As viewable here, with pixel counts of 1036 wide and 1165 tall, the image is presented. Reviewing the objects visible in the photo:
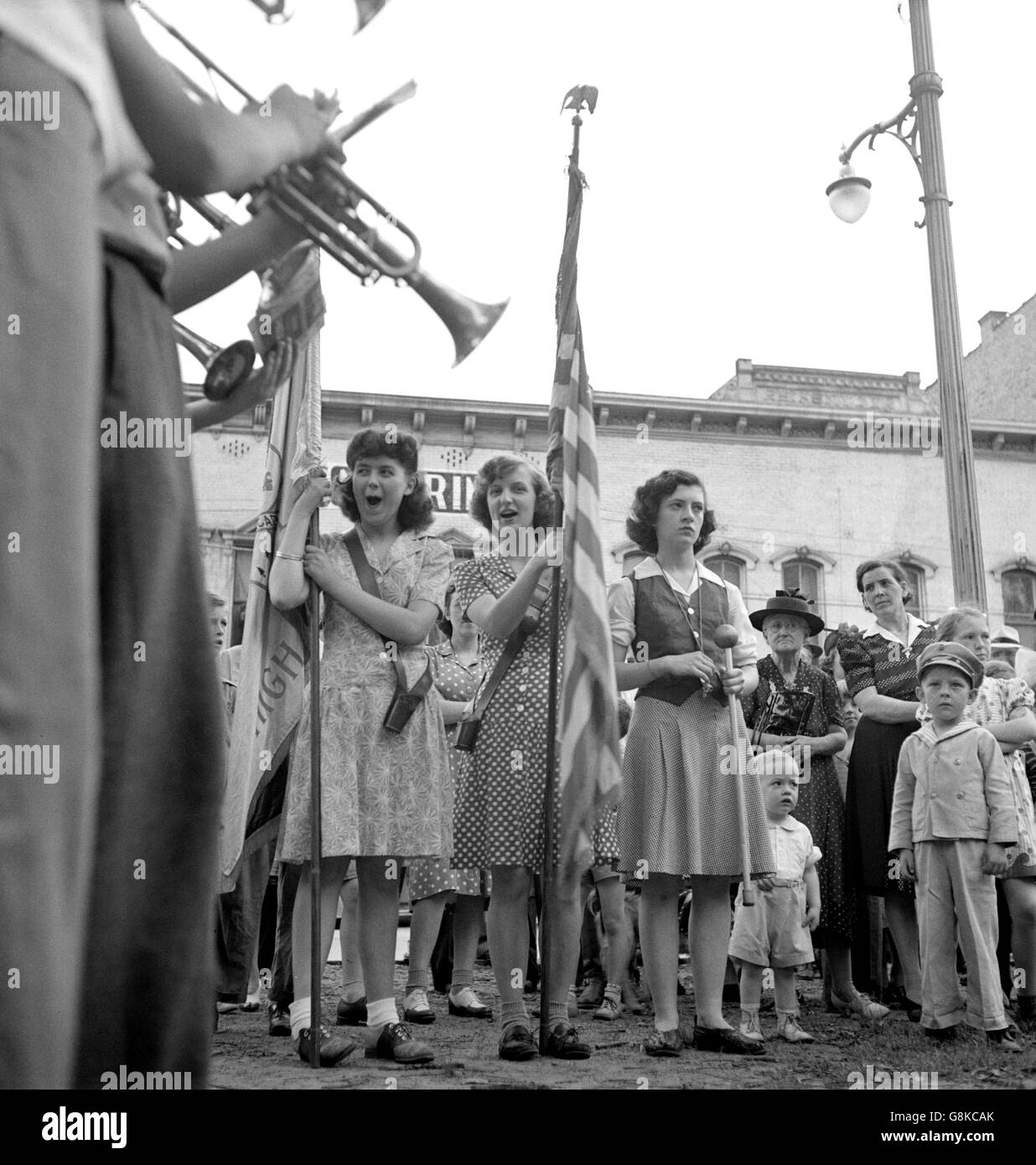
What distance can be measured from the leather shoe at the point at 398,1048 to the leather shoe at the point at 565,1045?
401 millimetres

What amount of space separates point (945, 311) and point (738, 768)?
5.22 meters

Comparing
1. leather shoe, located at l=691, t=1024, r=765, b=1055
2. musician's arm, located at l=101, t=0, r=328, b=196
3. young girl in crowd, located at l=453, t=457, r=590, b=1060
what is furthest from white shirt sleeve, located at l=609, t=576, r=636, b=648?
musician's arm, located at l=101, t=0, r=328, b=196

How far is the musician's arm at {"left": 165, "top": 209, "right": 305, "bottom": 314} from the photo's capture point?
74.0 inches

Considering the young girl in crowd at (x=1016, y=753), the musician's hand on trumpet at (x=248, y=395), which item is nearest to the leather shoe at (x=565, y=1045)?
the young girl in crowd at (x=1016, y=753)

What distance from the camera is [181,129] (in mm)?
1557

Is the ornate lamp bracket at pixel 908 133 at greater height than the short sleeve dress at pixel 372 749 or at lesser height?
greater

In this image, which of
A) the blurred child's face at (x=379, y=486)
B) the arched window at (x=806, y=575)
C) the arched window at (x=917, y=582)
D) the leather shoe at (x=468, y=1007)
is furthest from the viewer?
the arched window at (x=917, y=582)

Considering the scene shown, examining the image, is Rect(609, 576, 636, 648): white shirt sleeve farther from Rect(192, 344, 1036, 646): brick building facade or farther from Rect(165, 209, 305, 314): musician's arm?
Rect(192, 344, 1036, 646): brick building facade

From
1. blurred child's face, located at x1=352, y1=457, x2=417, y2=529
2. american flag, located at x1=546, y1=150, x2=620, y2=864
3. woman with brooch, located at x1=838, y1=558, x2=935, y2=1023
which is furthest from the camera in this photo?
woman with brooch, located at x1=838, y1=558, x2=935, y2=1023

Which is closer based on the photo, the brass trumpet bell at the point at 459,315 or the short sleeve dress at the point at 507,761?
the brass trumpet bell at the point at 459,315

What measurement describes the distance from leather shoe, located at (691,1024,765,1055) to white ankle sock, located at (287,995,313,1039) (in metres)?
1.36

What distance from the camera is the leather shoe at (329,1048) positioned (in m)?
4.03

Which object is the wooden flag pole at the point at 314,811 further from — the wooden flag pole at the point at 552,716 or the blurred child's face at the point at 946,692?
the blurred child's face at the point at 946,692
